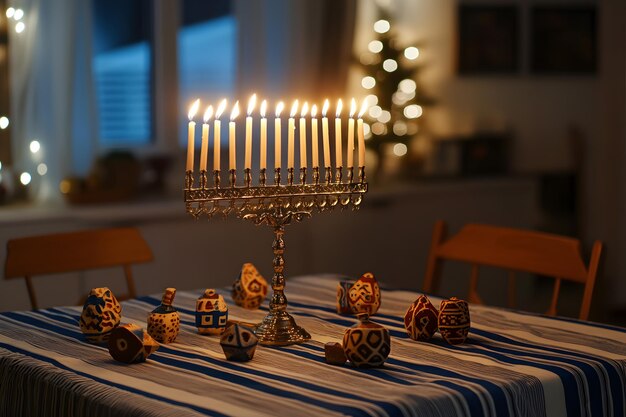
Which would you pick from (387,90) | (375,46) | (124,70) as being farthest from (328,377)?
(375,46)

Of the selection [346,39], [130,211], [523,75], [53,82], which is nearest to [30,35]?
[53,82]

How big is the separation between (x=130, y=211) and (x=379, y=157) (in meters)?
1.62

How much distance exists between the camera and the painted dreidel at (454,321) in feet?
6.10

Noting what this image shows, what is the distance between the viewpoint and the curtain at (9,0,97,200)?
12.9 ft

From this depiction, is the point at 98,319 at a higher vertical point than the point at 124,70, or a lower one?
lower

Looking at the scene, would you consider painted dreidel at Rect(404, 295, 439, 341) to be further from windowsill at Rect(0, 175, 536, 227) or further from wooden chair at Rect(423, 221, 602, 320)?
windowsill at Rect(0, 175, 536, 227)

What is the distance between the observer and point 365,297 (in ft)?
7.00

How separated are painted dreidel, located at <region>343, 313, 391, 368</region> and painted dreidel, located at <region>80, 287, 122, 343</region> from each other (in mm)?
481

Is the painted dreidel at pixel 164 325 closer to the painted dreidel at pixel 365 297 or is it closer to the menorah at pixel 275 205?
the menorah at pixel 275 205

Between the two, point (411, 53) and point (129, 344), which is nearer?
point (129, 344)

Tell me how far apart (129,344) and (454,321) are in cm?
59

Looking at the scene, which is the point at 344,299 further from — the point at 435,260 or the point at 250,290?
the point at 435,260

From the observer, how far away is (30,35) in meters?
3.91

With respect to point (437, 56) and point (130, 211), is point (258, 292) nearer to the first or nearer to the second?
point (130, 211)
